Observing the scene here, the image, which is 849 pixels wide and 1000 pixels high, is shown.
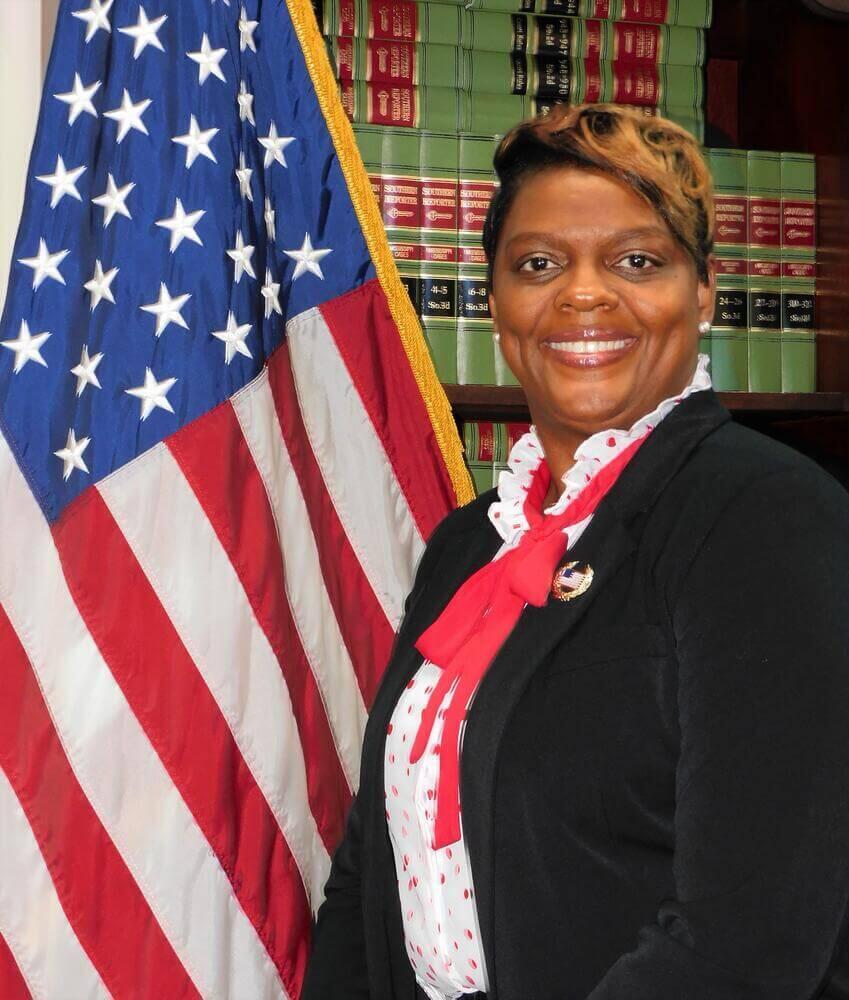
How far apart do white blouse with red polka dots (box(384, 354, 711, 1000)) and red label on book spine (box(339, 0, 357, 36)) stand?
38.5 inches

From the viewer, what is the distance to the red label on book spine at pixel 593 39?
6.01 feet

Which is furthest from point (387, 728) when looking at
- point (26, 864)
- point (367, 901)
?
point (26, 864)

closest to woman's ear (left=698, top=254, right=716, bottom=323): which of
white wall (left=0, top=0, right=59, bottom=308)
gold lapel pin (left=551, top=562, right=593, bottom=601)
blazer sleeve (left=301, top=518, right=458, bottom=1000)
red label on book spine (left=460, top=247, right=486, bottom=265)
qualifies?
gold lapel pin (left=551, top=562, right=593, bottom=601)

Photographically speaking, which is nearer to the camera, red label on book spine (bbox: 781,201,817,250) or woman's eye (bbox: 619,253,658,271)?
woman's eye (bbox: 619,253,658,271)

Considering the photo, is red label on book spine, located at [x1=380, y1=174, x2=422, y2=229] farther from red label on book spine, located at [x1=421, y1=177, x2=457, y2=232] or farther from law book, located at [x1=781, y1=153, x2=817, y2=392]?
law book, located at [x1=781, y1=153, x2=817, y2=392]

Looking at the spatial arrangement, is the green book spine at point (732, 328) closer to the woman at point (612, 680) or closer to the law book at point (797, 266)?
the law book at point (797, 266)

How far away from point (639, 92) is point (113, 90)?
0.81 metres

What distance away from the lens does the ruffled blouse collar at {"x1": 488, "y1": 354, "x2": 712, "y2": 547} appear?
1.04 meters

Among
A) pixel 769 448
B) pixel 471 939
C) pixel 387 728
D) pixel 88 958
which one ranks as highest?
pixel 769 448

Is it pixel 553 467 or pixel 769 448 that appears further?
pixel 553 467

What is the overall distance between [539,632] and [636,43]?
125 cm

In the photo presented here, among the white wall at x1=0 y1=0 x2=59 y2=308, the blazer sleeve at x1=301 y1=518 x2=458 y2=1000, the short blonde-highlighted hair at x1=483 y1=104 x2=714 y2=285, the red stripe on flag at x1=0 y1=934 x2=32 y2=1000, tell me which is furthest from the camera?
the white wall at x1=0 y1=0 x2=59 y2=308

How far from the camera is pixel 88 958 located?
140 centimetres

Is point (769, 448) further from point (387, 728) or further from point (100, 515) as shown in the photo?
point (100, 515)
